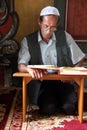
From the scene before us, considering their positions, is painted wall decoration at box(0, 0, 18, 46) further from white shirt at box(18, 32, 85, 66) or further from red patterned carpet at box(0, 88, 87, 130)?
red patterned carpet at box(0, 88, 87, 130)

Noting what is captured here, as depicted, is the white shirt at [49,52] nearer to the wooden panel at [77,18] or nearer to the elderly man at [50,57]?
the elderly man at [50,57]

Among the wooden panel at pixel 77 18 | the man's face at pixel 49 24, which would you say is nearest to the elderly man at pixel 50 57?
the man's face at pixel 49 24

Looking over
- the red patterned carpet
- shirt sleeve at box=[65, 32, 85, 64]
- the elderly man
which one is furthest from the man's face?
the red patterned carpet

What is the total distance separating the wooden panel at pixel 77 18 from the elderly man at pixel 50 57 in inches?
14.9

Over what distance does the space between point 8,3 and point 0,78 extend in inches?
32.2

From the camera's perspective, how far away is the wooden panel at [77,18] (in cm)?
282

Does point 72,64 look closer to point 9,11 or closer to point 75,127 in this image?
point 75,127

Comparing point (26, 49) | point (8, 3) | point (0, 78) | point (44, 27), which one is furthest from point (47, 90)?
point (8, 3)

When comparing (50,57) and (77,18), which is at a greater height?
(77,18)

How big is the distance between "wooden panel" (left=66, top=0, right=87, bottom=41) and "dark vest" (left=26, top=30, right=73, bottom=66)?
14.9 inches

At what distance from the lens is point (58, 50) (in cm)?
248

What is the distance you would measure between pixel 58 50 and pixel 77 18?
56 cm

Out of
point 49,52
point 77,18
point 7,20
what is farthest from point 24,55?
point 77,18

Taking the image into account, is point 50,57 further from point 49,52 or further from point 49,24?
point 49,24
